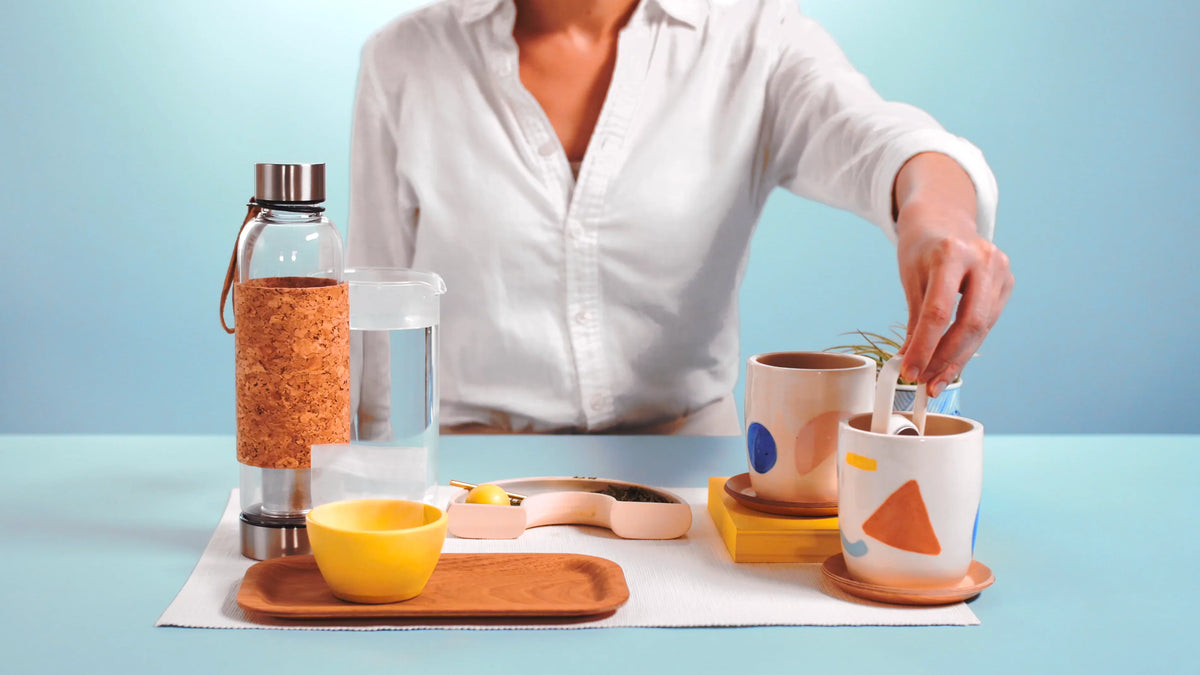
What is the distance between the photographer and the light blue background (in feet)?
11.2

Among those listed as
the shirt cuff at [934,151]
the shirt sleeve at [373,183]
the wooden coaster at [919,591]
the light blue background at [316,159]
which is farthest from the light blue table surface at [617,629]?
the light blue background at [316,159]

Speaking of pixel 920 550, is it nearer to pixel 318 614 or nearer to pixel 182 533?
pixel 318 614

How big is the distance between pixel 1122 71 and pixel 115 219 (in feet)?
10.4

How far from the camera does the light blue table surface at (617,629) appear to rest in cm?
67

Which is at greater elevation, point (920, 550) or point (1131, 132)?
point (1131, 132)

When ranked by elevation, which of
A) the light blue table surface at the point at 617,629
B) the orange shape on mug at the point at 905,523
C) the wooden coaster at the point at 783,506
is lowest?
the light blue table surface at the point at 617,629

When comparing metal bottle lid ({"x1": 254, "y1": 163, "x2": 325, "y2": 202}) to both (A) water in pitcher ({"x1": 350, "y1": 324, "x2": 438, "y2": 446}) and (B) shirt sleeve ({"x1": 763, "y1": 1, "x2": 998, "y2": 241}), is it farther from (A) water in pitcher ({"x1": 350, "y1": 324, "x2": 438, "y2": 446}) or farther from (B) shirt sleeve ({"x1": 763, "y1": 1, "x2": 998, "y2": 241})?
(B) shirt sleeve ({"x1": 763, "y1": 1, "x2": 998, "y2": 241})

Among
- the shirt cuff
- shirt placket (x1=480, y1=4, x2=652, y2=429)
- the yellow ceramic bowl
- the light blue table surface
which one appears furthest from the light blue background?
the yellow ceramic bowl

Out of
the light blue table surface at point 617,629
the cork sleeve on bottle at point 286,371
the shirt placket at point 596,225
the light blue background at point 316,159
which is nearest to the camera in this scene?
the light blue table surface at point 617,629

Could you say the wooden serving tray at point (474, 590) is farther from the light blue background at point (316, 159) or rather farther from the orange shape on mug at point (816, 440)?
the light blue background at point (316, 159)

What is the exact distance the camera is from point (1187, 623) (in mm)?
730

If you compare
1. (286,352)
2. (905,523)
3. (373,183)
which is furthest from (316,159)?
(905,523)

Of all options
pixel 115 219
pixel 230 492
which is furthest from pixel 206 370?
pixel 230 492

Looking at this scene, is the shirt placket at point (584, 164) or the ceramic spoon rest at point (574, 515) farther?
the shirt placket at point (584, 164)
